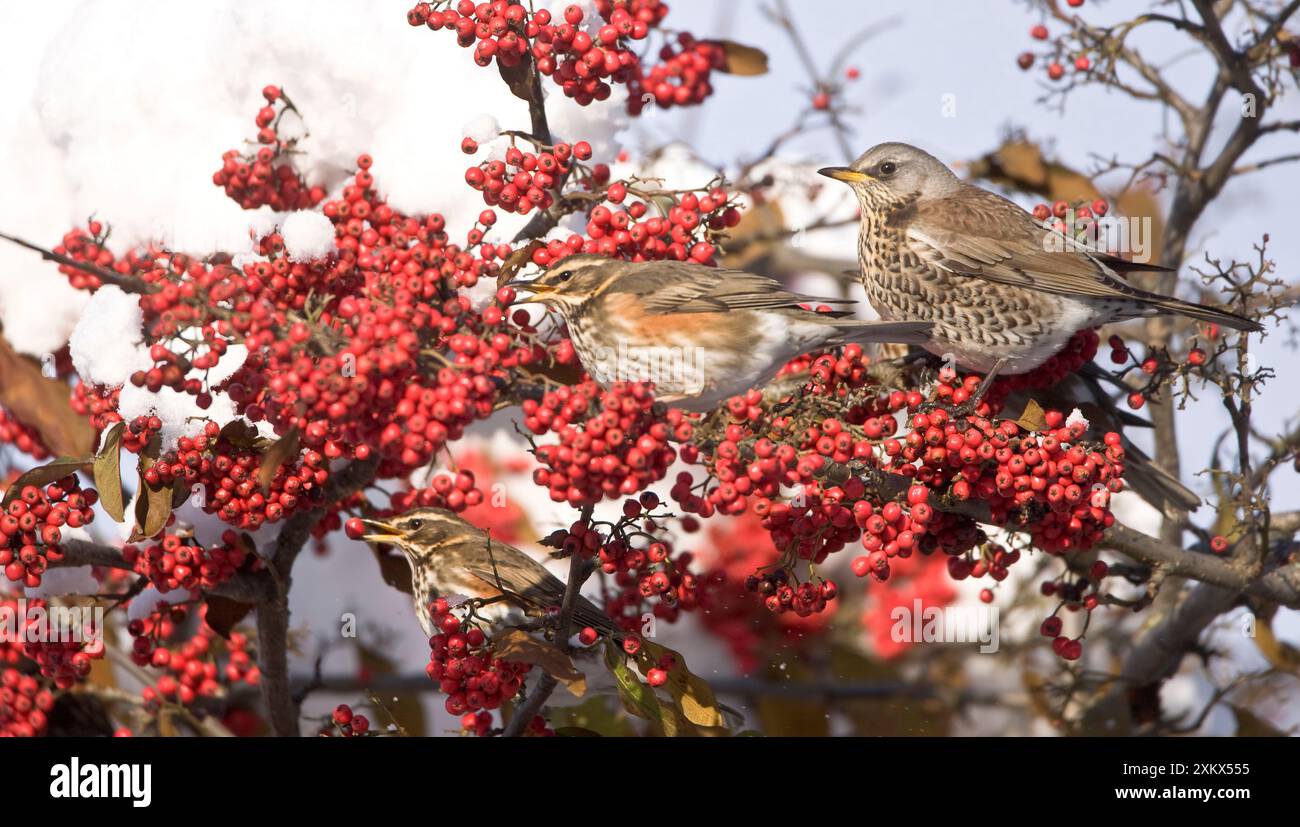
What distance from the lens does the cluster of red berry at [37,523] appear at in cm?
277

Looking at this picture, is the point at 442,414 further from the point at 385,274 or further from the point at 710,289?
the point at 710,289

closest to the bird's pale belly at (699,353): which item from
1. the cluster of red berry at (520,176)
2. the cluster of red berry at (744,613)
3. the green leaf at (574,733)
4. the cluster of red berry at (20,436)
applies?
the cluster of red berry at (520,176)

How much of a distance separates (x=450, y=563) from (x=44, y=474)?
1105mm

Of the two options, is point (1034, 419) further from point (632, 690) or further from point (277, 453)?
point (277, 453)

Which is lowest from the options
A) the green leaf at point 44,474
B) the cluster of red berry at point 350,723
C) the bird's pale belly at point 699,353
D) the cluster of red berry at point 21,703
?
the cluster of red berry at point 350,723

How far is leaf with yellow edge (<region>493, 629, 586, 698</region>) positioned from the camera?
8.28 ft

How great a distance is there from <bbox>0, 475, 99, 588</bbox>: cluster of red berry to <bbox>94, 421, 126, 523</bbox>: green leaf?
136 millimetres

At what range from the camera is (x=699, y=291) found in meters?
2.71

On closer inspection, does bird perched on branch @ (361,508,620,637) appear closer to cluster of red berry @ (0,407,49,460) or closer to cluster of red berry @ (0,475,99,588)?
cluster of red berry @ (0,475,99,588)

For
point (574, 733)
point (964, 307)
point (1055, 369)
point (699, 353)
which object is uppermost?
point (964, 307)

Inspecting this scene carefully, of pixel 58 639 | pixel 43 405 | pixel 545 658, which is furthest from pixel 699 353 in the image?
pixel 43 405

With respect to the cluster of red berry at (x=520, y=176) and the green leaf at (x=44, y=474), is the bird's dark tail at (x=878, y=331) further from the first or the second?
the green leaf at (x=44, y=474)

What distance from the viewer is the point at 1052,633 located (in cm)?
330

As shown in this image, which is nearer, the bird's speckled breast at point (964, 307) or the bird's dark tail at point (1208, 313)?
the bird's dark tail at point (1208, 313)
